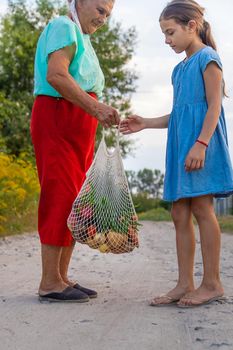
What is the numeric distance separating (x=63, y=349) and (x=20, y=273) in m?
2.68

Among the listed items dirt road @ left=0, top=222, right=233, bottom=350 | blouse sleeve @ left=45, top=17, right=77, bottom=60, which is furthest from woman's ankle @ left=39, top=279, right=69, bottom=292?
blouse sleeve @ left=45, top=17, right=77, bottom=60

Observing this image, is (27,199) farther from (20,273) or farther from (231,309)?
(231,309)

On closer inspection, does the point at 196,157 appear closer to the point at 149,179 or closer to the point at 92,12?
the point at 92,12

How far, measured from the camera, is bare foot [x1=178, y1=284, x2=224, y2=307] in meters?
3.78

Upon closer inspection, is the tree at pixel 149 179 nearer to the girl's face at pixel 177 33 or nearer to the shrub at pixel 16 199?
the shrub at pixel 16 199

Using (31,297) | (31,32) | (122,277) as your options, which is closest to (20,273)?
(122,277)

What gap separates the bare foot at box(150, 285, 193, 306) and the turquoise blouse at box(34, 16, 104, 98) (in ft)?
4.32

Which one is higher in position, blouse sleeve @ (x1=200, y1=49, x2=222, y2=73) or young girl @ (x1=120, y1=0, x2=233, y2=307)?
blouse sleeve @ (x1=200, y1=49, x2=222, y2=73)

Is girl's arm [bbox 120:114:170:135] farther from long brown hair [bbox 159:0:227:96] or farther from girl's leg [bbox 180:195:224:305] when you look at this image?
girl's leg [bbox 180:195:224:305]

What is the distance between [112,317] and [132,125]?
1337 millimetres

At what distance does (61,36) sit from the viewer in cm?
388

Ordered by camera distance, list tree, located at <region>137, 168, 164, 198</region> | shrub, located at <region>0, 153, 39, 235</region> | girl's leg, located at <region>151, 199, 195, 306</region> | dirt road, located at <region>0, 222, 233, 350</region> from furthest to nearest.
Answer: tree, located at <region>137, 168, 164, 198</region>, shrub, located at <region>0, 153, 39, 235</region>, girl's leg, located at <region>151, 199, 195, 306</region>, dirt road, located at <region>0, 222, 233, 350</region>

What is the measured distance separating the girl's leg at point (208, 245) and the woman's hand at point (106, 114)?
664mm

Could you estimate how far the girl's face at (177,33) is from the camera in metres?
3.88
